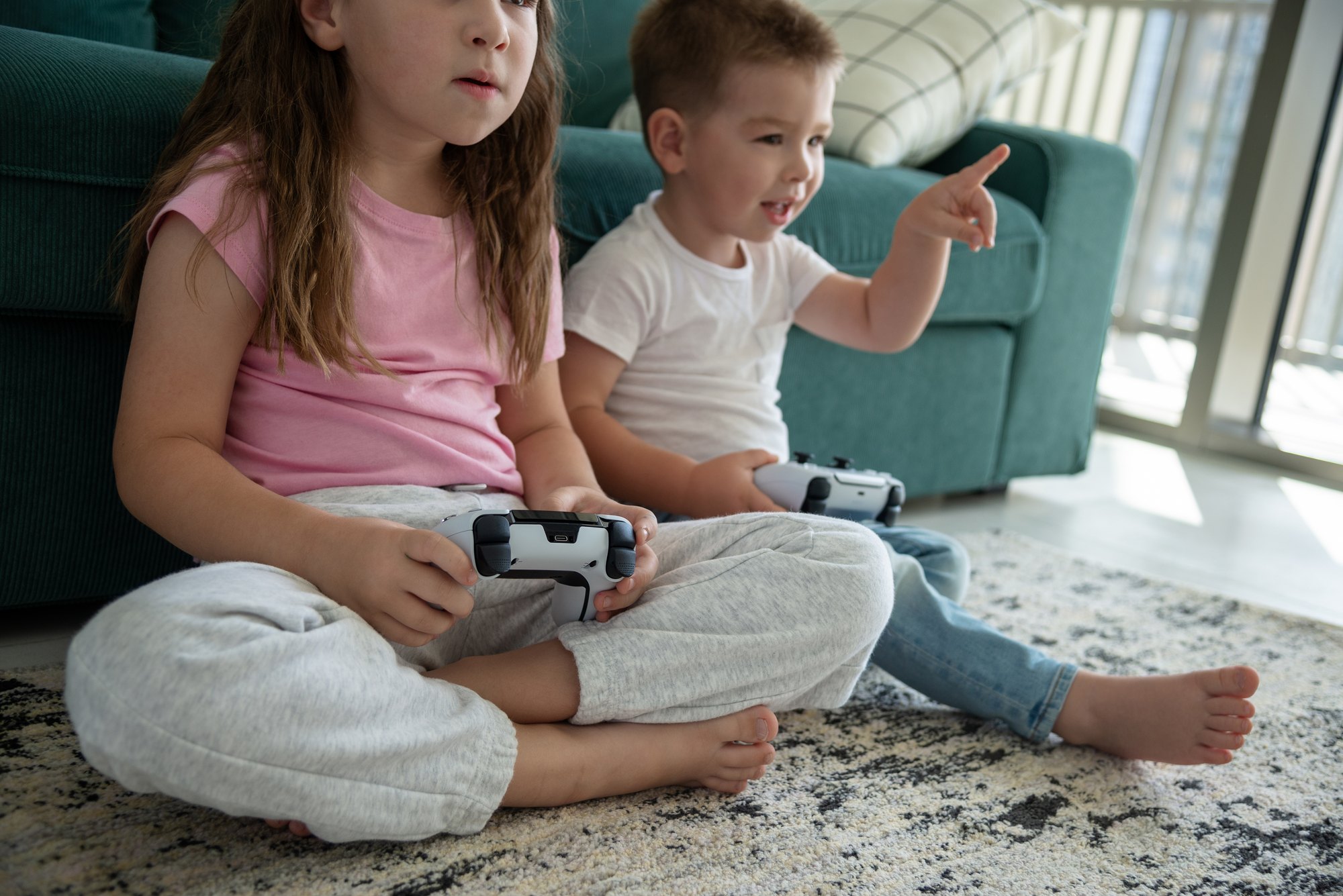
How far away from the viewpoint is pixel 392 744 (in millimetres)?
672

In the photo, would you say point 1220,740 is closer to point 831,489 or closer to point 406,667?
point 831,489

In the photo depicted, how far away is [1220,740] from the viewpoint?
921mm

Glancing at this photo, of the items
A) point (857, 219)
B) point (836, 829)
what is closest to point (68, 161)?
point (836, 829)

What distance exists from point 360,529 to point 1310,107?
7.16ft

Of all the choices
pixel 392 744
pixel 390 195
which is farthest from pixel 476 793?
pixel 390 195

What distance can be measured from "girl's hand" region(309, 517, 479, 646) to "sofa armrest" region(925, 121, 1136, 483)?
1.23m

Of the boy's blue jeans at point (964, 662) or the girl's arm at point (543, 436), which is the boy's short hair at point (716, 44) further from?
the boy's blue jeans at point (964, 662)

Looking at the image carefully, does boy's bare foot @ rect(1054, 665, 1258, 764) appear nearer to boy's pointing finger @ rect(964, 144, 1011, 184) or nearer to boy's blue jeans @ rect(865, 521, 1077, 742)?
boy's blue jeans @ rect(865, 521, 1077, 742)

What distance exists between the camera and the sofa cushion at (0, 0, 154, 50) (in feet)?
4.23

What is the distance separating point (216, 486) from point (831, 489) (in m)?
0.55

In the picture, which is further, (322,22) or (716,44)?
(716,44)

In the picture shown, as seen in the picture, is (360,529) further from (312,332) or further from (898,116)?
(898,116)

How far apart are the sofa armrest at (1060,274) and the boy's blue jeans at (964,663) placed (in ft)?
2.62

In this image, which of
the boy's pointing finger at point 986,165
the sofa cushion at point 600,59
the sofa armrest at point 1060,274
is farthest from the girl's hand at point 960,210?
the sofa cushion at point 600,59
